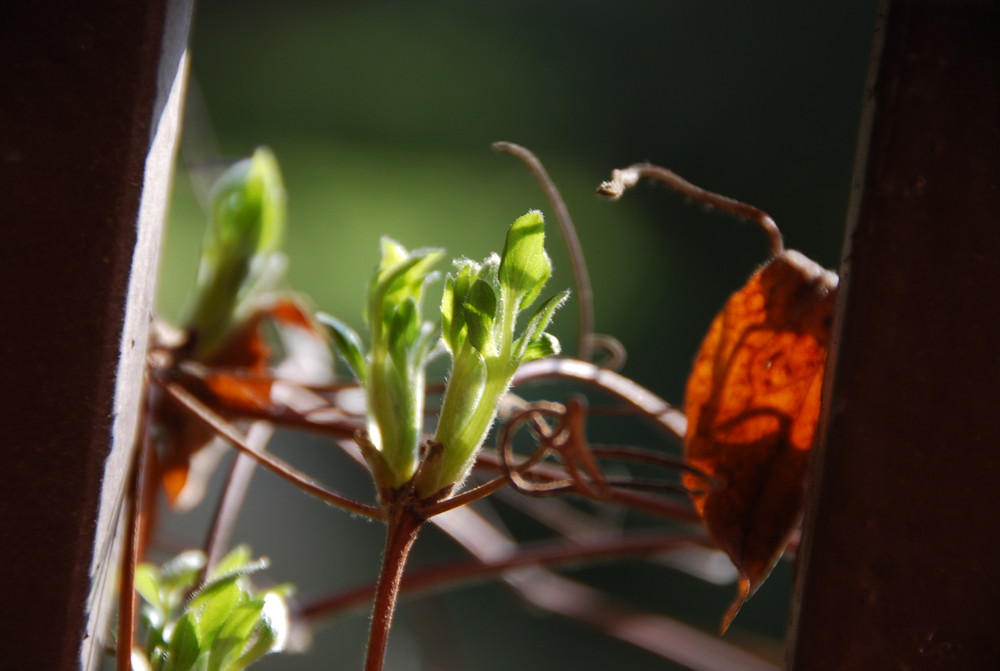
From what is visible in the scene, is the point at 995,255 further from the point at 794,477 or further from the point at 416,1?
the point at 416,1

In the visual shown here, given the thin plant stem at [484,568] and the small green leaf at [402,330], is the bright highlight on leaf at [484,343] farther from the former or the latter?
the thin plant stem at [484,568]

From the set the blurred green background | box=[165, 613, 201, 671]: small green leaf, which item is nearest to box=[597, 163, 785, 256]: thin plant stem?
box=[165, 613, 201, 671]: small green leaf

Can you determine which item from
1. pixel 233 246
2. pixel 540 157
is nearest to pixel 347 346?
pixel 233 246

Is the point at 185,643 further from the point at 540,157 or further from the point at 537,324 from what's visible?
the point at 540,157

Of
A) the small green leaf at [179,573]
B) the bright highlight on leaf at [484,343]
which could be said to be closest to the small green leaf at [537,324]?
the bright highlight on leaf at [484,343]

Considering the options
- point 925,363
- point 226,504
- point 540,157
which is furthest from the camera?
point 540,157
